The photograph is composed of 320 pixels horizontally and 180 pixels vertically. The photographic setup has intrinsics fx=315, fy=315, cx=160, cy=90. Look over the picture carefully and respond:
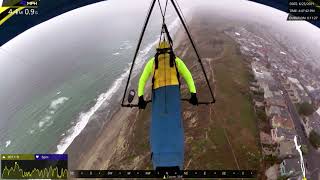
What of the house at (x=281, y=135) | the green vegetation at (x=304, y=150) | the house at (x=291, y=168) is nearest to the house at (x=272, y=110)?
the house at (x=281, y=135)

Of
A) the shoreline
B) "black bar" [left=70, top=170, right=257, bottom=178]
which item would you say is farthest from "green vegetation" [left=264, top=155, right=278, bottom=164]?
the shoreline

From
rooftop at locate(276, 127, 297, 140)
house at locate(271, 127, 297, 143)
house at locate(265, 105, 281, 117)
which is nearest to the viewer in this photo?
house at locate(271, 127, 297, 143)

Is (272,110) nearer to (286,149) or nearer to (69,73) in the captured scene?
(286,149)

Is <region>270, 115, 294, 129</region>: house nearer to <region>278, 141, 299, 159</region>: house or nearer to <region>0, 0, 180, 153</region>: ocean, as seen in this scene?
<region>278, 141, 299, 159</region>: house

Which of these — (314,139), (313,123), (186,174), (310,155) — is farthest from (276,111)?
(186,174)

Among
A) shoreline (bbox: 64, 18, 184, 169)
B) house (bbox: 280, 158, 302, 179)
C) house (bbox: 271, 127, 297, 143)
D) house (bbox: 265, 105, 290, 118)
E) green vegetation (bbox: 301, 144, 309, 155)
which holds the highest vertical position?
Answer: house (bbox: 265, 105, 290, 118)

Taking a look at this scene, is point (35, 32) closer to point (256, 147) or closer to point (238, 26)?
point (256, 147)

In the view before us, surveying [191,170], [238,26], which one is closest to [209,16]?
[238,26]
